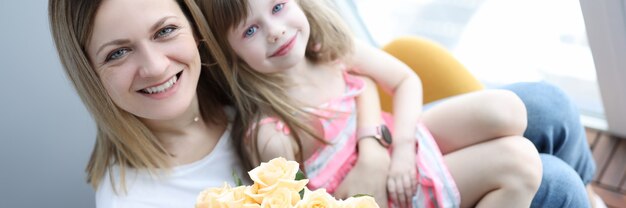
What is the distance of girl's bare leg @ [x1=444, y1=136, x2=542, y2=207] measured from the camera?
1.32 meters

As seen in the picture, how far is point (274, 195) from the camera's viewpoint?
978 millimetres

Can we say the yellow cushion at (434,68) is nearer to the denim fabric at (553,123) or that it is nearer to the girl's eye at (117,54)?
the denim fabric at (553,123)

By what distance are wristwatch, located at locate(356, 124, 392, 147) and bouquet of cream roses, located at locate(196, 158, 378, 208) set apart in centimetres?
48

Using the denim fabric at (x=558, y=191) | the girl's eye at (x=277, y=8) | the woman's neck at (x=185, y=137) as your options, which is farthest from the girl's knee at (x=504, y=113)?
the woman's neck at (x=185, y=137)

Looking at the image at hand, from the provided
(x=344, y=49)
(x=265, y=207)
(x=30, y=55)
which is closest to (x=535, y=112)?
(x=344, y=49)

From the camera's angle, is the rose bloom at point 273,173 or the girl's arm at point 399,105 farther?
the girl's arm at point 399,105

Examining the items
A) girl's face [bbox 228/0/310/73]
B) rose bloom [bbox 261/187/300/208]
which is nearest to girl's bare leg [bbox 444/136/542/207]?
girl's face [bbox 228/0/310/73]

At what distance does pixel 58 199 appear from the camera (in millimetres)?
1734

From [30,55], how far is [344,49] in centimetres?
75

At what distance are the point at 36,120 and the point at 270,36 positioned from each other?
0.67 meters

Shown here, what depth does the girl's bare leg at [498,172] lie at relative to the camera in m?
1.32

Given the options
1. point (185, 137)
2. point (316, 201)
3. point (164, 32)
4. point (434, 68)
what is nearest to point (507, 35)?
Answer: point (434, 68)

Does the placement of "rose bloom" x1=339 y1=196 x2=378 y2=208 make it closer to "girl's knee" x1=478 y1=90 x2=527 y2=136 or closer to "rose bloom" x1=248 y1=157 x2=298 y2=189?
"rose bloom" x1=248 y1=157 x2=298 y2=189

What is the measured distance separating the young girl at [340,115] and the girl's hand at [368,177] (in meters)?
0.02
